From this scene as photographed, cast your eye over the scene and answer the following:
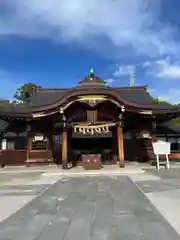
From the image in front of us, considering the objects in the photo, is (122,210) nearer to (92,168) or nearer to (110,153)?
(92,168)

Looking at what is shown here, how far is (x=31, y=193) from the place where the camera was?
1044cm

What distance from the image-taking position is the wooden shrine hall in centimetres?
2084

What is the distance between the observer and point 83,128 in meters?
21.3

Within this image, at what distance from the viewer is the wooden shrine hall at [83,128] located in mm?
20844

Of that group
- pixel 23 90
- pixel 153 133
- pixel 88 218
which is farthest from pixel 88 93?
pixel 23 90

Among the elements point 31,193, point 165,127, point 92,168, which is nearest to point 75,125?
point 92,168

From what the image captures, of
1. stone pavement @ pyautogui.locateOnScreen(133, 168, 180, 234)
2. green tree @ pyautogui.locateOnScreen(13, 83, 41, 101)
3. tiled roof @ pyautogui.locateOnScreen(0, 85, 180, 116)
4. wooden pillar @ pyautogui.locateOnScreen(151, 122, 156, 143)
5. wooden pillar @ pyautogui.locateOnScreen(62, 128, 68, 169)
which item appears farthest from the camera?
green tree @ pyautogui.locateOnScreen(13, 83, 41, 101)

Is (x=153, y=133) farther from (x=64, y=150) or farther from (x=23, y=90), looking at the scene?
(x=23, y=90)

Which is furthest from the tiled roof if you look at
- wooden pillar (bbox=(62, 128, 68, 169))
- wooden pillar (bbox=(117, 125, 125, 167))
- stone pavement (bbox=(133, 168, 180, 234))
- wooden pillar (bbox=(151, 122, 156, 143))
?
stone pavement (bbox=(133, 168, 180, 234))

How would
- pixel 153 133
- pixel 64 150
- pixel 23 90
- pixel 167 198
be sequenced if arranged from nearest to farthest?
pixel 167 198 → pixel 64 150 → pixel 153 133 → pixel 23 90

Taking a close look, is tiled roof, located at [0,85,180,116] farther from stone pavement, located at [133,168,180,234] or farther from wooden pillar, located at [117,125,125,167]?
stone pavement, located at [133,168,180,234]

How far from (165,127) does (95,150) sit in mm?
6604

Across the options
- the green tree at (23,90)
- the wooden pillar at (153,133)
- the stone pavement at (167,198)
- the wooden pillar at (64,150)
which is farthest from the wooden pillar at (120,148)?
the green tree at (23,90)

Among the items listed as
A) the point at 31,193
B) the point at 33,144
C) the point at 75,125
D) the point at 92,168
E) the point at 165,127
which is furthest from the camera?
the point at 165,127
